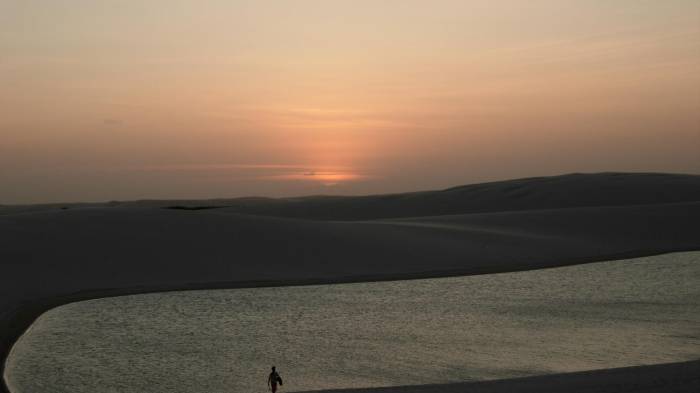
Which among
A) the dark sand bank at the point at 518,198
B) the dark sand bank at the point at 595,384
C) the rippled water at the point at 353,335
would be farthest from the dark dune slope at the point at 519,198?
the dark sand bank at the point at 595,384

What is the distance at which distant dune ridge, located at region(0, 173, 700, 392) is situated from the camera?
31406 millimetres

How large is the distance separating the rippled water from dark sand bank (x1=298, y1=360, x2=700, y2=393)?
3.14 feet

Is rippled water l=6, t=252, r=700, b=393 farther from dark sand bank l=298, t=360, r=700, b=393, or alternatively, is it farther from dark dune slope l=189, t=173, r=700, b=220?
dark dune slope l=189, t=173, r=700, b=220

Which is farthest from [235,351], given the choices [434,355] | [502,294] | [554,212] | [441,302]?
[554,212]

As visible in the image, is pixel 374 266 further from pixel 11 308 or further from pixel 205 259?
pixel 11 308

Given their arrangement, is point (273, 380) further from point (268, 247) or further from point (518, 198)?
point (518, 198)

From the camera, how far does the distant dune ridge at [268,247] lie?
3141cm

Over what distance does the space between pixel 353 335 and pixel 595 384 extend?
7717 millimetres

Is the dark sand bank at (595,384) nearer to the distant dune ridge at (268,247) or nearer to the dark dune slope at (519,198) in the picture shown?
the distant dune ridge at (268,247)

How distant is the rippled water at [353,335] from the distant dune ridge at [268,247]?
2303 millimetres

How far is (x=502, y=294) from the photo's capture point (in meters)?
28.7

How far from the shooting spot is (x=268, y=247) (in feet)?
130

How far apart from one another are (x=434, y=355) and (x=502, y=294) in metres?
10.8

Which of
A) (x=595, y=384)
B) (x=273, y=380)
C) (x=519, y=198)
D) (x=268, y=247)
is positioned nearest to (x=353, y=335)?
(x=273, y=380)
